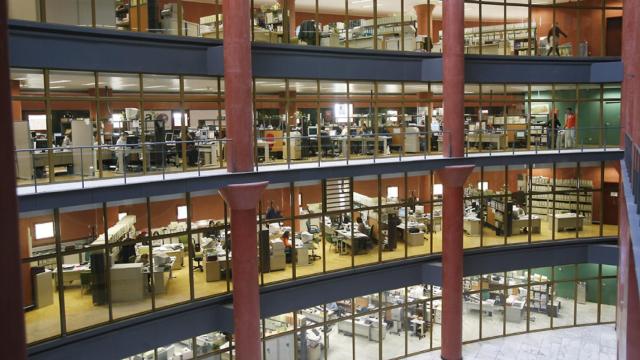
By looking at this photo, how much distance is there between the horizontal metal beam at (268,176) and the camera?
13977 millimetres

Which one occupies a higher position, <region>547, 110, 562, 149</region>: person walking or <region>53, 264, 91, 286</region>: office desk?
<region>547, 110, 562, 149</region>: person walking

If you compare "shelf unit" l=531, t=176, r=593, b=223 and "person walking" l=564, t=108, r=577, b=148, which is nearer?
"person walking" l=564, t=108, r=577, b=148

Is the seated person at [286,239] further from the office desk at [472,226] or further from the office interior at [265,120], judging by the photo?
the office desk at [472,226]

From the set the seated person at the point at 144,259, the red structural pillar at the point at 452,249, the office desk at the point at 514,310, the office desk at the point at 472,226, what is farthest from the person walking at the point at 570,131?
the seated person at the point at 144,259

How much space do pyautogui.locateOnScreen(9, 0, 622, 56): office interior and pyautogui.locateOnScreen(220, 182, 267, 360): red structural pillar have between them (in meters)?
4.82

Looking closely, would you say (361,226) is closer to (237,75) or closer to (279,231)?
(279,231)

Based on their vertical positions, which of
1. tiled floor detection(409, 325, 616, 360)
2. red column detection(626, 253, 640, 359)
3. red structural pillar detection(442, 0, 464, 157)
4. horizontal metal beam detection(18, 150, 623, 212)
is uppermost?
red structural pillar detection(442, 0, 464, 157)

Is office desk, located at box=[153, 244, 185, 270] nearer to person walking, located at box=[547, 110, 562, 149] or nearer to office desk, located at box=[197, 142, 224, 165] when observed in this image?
office desk, located at box=[197, 142, 224, 165]

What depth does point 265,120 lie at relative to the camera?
20328mm

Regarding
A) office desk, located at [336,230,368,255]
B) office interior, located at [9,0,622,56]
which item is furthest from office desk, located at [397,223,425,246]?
office interior, located at [9,0,622,56]

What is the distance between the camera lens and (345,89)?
68.7 feet

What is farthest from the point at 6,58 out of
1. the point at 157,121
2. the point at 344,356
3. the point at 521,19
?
the point at 521,19

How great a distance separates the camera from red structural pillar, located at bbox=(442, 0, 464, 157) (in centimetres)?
2052

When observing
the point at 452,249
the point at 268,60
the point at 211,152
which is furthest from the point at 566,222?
the point at 211,152
